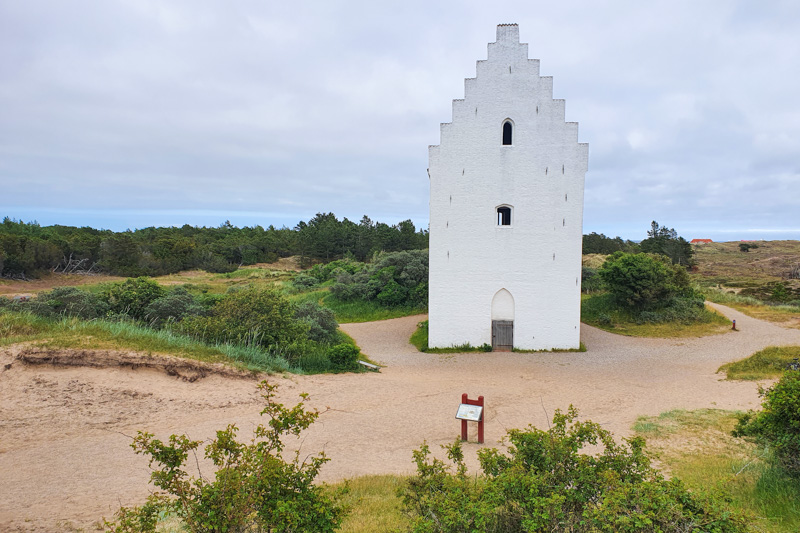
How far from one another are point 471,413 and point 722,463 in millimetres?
3863

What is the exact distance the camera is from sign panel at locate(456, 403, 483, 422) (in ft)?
24.7

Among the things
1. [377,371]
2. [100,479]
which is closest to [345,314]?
[377,371]

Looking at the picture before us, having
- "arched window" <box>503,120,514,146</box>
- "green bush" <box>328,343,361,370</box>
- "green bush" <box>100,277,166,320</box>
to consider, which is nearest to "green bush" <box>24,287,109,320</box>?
"green bush" <box>100,277,166,320</box>

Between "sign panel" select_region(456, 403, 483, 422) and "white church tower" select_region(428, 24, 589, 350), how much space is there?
8220 millimetres

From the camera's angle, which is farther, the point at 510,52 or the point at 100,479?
the point at 510,52

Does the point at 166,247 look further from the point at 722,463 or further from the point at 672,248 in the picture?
the point at 672,248

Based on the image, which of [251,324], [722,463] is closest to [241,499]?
[722,463]

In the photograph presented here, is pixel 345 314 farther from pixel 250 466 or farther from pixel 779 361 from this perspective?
pixel 250 466

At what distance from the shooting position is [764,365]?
1254 centimetres

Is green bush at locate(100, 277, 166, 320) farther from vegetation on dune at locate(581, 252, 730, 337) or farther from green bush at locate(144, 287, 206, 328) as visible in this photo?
vegetation on dune at locate(581, 252, 730, 337)

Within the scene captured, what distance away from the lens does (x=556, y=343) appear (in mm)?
15664

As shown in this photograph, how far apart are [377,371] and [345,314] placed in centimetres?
1027

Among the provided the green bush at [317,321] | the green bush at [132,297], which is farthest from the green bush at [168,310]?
the green bush at [317,321]

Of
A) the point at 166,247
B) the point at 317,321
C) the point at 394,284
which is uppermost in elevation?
the point at 166,247
